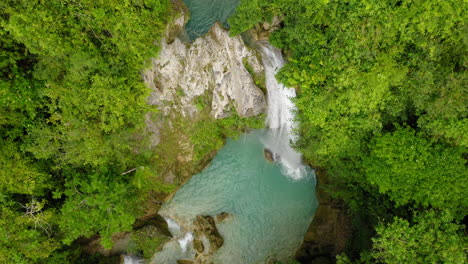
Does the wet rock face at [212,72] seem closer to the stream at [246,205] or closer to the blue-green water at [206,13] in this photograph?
the blue-green water at [206,13]

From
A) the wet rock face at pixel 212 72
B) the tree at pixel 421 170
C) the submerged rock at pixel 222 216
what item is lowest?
the submerged rock at pixel 222 216

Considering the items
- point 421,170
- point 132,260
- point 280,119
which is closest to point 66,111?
point 132,260

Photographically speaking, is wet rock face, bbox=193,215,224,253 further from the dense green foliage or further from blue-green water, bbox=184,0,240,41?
blue-green water, bbox=184,0,240,41

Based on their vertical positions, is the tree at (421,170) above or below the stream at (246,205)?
above

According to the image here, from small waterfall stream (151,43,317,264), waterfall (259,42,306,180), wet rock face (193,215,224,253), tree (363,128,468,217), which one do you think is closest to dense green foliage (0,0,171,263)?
small waterfall stream (151,43,317,264)

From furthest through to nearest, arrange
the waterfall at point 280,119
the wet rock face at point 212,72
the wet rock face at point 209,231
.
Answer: the wet rock face at point 209,231
the waterfall at point 280,119
the wet rock face at point 212,72

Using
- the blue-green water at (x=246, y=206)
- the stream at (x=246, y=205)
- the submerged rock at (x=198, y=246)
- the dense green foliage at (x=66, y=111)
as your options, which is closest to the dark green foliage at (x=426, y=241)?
the stream at (x=246, y=205)

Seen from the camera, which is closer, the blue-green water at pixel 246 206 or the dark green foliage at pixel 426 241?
the dark green foliage at pixel 426 241
